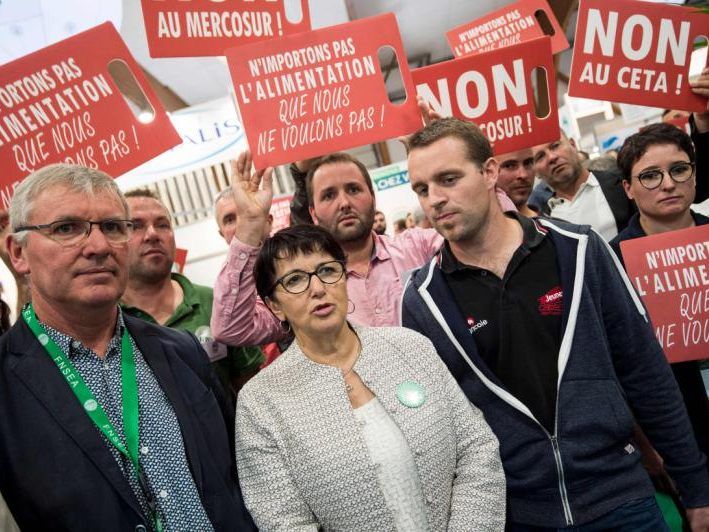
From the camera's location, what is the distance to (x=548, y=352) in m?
1.63

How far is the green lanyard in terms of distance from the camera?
1.35 m

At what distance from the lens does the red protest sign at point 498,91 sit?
7.16 feet

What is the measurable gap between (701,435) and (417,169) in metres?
1.56

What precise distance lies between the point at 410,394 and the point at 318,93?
1140 millimetres

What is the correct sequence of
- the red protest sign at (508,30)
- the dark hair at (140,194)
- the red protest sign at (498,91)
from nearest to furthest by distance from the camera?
the red protest sign at (498,91), the dark hair at (140,194), the red protest sign at (508,30)

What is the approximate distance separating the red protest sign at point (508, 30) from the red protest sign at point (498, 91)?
0.60 metres

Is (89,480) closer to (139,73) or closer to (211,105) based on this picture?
(139,73)

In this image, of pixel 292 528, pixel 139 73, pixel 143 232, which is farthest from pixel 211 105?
pixel 292 528

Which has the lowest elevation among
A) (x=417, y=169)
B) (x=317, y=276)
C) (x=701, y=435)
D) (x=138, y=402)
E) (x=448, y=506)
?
(x=701, y=435)

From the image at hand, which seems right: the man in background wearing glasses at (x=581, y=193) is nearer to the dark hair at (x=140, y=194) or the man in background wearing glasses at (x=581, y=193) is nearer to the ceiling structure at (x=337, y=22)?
the dark hair at (x=140, y=194)

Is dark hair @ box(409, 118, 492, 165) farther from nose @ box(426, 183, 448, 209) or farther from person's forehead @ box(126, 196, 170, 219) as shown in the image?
person's forehead @ box(126, 196, 170, 219)

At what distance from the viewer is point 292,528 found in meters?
1.40

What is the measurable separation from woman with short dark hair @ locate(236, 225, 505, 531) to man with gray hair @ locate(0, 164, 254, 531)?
0.45ft

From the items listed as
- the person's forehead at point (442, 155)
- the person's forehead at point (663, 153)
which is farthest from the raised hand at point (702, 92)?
the person's forehead at point (442, 155)
